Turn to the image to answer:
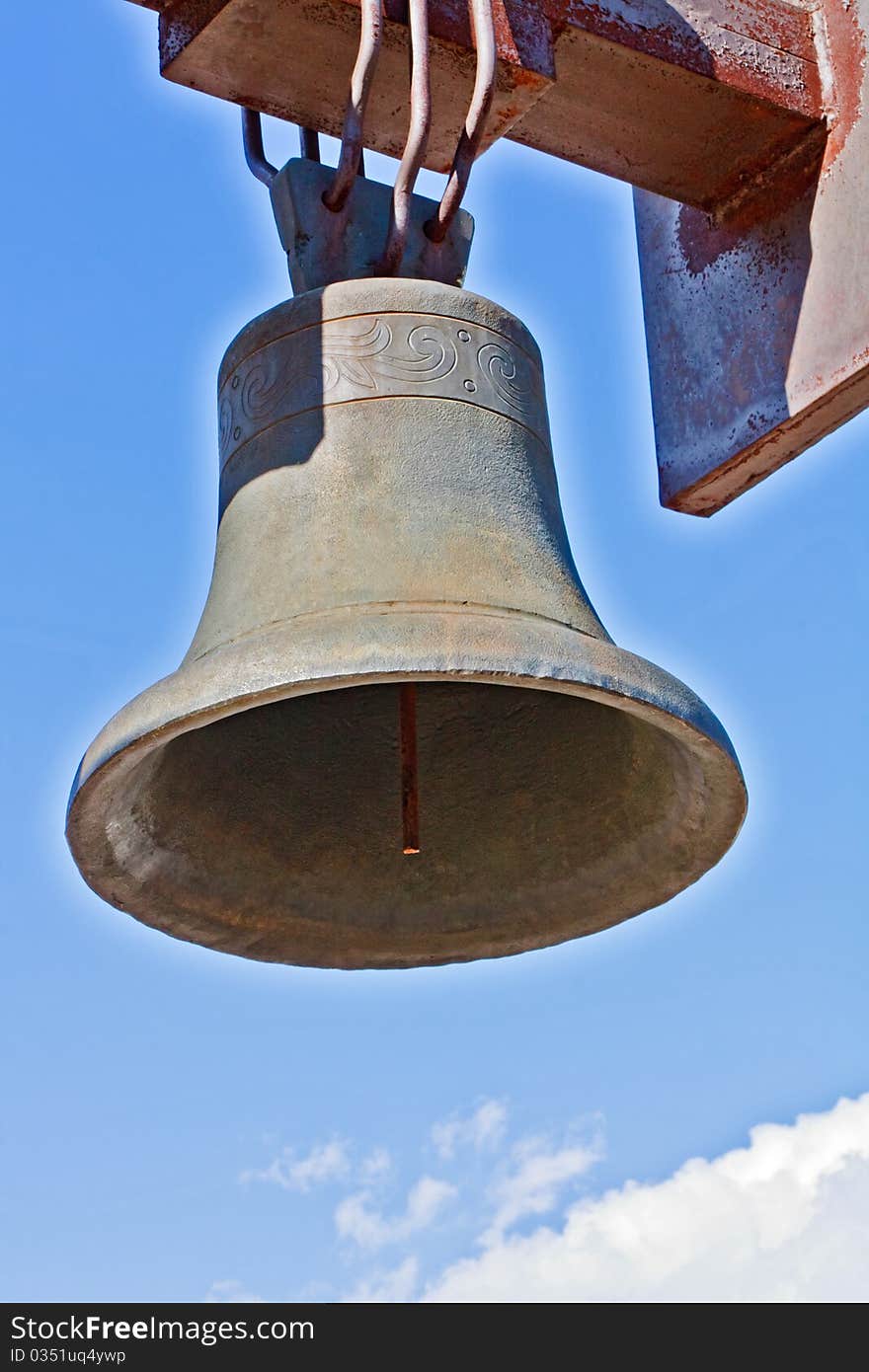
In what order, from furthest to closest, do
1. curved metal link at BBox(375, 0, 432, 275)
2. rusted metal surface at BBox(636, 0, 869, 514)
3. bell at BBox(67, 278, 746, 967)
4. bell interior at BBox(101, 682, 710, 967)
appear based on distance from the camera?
rusted metal surface at BBox(636, 0, 869, 514), bell interior at BBox(101, 682, 710, 967), curved metal link at BBox(375, 0, 432, 275), bell at BBox(67, 278, 746, 967)

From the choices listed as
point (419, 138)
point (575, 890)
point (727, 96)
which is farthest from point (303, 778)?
point (727, 96)

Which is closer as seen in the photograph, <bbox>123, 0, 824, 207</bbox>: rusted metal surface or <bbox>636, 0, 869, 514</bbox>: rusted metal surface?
<bbox>123, 0, 824, 207</bbox>: rusted metal surface

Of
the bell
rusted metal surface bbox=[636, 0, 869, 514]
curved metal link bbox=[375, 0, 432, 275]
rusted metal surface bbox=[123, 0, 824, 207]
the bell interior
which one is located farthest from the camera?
rusted metal surface bbox=[636, 0, 869, 514]

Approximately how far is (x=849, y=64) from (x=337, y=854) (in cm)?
126

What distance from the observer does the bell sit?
216cm

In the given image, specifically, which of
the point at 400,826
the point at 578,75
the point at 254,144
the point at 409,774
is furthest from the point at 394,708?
the point at 578,75

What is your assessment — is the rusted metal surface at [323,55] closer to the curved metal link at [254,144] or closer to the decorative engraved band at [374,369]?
the curved metal link at [254,144]

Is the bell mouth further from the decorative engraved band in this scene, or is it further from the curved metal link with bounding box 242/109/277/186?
the curved metal link with bounding box 242/109/277/186

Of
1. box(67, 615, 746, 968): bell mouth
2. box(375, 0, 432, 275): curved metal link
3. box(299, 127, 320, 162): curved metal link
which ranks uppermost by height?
box(299, 127, 320, 162): curved metal link

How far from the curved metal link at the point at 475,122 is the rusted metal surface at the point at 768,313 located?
58 centimetres

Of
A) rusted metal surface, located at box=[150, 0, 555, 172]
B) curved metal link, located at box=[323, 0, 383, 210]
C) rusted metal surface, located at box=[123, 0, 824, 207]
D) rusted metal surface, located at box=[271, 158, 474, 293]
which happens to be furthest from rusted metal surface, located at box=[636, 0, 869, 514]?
curved metal link, located at box=[323, 0, 383, 210]

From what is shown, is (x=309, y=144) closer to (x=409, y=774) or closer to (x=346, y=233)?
(x=346, y=233)

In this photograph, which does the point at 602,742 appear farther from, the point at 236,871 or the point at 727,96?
the point at 727,96

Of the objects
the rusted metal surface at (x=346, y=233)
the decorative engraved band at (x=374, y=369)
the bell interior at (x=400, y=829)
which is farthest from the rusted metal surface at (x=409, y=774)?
the rusted metal surface at (x=346, y=233)
